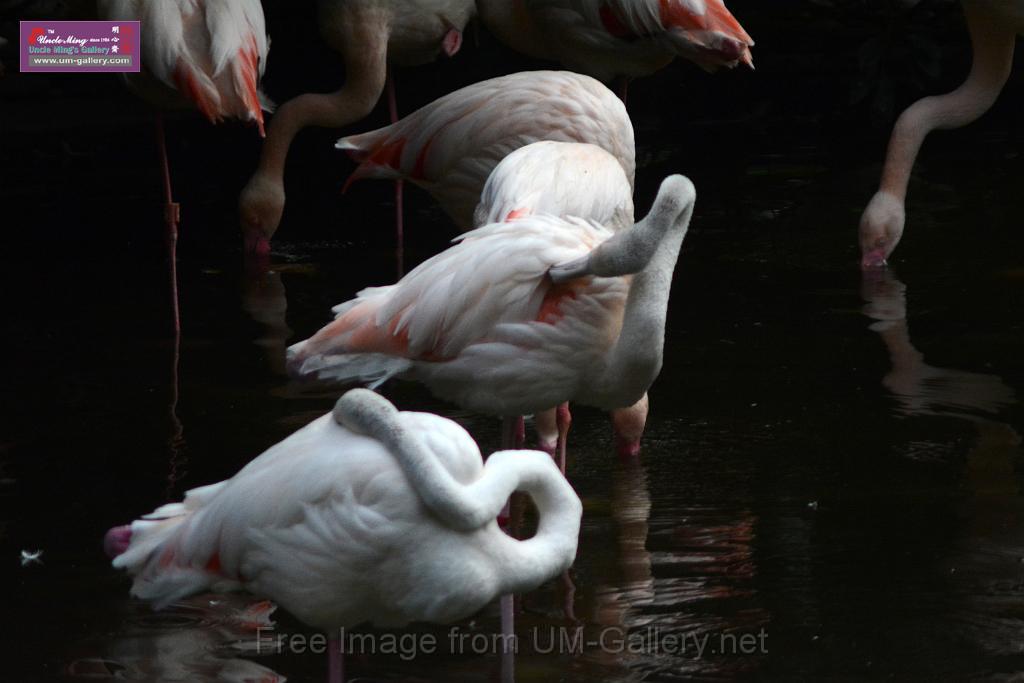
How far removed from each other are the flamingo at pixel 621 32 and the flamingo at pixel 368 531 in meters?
3.58

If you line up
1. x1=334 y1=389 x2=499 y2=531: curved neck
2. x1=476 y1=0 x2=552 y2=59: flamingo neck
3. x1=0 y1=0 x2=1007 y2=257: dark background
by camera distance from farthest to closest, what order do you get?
1. x1=0 y1=0 x2=1007 y2=257: dark background
2. x1=476 y1=0 x2=552 y2=59: flamingo neck
3. x1=334 y1=389 x2=499 y2=531: curved neck

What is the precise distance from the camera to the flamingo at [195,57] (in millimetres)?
5957

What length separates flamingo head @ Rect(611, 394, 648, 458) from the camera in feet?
14.9

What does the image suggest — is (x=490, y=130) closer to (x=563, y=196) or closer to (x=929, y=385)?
(x=563, y=196)

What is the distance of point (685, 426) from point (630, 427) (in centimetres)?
39

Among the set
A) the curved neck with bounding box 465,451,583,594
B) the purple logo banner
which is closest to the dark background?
the purple logo banner

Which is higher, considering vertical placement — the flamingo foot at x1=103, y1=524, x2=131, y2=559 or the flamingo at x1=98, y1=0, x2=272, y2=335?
the flamingo at x1=98, y1=0, x2=272, y2=335

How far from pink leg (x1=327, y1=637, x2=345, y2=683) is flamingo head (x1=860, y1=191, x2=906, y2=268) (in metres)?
4.21

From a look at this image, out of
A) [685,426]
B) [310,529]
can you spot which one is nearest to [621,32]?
[685,426]

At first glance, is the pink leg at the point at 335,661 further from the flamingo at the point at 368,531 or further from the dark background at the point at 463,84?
the dark background at the point at 463,84

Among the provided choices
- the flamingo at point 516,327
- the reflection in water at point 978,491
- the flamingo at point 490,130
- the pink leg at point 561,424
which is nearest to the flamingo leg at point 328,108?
Result: the flamingo at point 490,130

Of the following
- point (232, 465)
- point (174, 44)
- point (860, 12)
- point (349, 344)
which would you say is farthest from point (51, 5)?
point (349, 344)

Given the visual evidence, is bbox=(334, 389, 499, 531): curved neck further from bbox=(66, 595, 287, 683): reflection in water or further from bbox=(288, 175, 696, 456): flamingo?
bbox=(288, 175, 696, 456): flamingo

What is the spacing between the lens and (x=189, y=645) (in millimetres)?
3451
